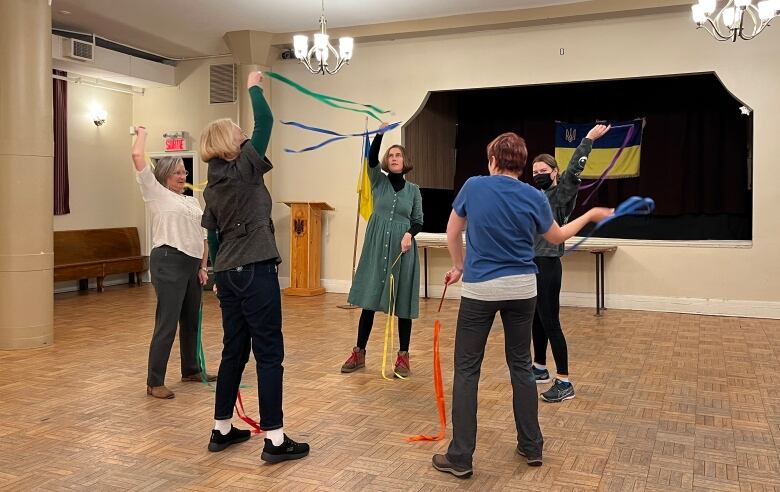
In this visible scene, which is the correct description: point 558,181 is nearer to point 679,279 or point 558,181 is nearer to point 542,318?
point 542,318

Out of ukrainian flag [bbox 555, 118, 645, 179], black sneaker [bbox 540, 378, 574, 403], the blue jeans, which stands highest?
ukrainian flag [bbox 555, 118, 645, 179]

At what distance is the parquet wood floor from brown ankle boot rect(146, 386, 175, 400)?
5 cm

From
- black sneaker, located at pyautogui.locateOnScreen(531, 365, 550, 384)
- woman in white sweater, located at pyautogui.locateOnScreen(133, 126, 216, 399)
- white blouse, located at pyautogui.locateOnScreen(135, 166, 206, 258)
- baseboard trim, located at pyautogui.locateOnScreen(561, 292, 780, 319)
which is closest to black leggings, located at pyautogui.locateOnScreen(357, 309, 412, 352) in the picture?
black sneaker, located at pyautogui.locateOnScreen(531, 365, 550, 384)

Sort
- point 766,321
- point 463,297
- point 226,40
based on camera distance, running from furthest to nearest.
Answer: point 226,40 < point 766,321 < point 463,297

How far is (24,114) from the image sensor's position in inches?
212

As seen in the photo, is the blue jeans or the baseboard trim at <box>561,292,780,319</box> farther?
the baseboard trim at <box>561,292,780,319</box>

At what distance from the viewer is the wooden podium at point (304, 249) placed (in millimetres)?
8852

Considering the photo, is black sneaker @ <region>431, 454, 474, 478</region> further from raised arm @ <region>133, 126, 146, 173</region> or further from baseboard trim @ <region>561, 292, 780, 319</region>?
baseboard trim @ <region>561, 292, 780, 319</region>

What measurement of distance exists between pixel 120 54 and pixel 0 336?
4.94 m

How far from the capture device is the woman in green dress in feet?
14.3

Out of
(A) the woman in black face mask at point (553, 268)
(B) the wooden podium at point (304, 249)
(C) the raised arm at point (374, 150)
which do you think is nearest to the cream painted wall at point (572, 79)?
(B) the wooden podium at point (304, 249)

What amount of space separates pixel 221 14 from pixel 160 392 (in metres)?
5.31

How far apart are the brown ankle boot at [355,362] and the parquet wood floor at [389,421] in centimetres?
11

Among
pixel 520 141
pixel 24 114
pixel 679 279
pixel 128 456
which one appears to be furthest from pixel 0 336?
pixel 679 279
